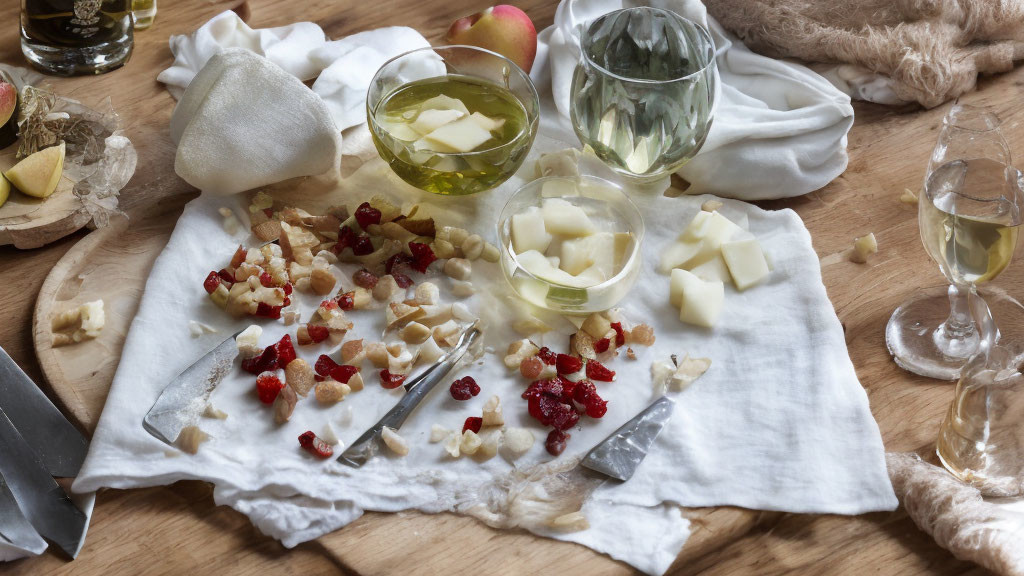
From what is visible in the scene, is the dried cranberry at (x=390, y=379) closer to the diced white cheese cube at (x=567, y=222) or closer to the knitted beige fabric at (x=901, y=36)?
the diced white cheese cube at (x=567, y=222)

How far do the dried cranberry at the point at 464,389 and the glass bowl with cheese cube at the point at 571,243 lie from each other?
165 mm

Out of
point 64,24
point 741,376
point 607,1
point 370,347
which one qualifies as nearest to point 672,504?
point 741,376

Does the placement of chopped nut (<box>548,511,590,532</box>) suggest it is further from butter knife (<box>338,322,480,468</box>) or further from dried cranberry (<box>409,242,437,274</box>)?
dried cranberry (<box>409,242,437,274</box>)

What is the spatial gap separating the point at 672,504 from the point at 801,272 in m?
0.44

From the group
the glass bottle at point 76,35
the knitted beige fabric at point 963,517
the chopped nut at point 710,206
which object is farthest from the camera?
the glass bottle at point 76,35

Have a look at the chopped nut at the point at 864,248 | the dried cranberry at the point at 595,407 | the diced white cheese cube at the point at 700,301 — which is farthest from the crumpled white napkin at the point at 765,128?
the dried cranberry at the point at 595,407

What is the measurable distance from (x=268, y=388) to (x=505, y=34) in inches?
30.3

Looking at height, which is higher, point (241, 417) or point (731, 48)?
point (731, 48)

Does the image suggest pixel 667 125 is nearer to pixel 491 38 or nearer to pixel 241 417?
pixel 491 38

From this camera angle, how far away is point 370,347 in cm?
133

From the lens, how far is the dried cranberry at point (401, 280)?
1.45 meters

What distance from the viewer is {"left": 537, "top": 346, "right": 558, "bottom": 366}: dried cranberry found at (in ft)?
4.41

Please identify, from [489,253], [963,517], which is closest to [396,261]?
[489,253]

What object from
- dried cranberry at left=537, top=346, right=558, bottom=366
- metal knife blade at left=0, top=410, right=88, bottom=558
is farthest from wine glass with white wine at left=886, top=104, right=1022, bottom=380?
metal knife blade at left=0, top=410, right=88, bottom=558
